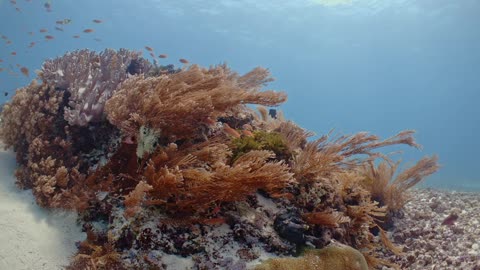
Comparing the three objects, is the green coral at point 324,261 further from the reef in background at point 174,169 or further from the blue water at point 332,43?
the blue water at point 332,43

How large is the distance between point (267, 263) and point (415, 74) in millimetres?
120702

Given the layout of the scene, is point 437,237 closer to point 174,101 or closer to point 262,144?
point 262,144

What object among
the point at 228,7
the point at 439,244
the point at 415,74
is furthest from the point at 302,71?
the point at 439,244

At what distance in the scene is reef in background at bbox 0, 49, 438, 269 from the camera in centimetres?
396

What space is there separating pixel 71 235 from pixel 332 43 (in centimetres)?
7662

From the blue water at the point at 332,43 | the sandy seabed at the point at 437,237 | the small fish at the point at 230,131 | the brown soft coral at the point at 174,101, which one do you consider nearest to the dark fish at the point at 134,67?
the brown soft coral at the point at 174,101

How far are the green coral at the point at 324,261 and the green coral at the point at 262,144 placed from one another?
1.55 meters

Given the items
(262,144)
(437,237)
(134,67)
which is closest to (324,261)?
(262,144)

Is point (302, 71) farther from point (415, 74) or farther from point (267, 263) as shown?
point (267, 263)

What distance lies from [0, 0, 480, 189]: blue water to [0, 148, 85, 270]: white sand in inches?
158

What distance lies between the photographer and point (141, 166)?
4.48 meters

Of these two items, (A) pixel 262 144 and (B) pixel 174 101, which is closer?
(B) pixel 174 101

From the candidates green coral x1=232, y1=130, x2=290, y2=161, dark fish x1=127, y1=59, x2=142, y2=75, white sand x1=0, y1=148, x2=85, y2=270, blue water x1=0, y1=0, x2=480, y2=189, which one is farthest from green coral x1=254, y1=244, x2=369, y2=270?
dark fish x1=127, y1=59, x2=142, y2=75

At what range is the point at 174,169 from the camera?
4164mm
